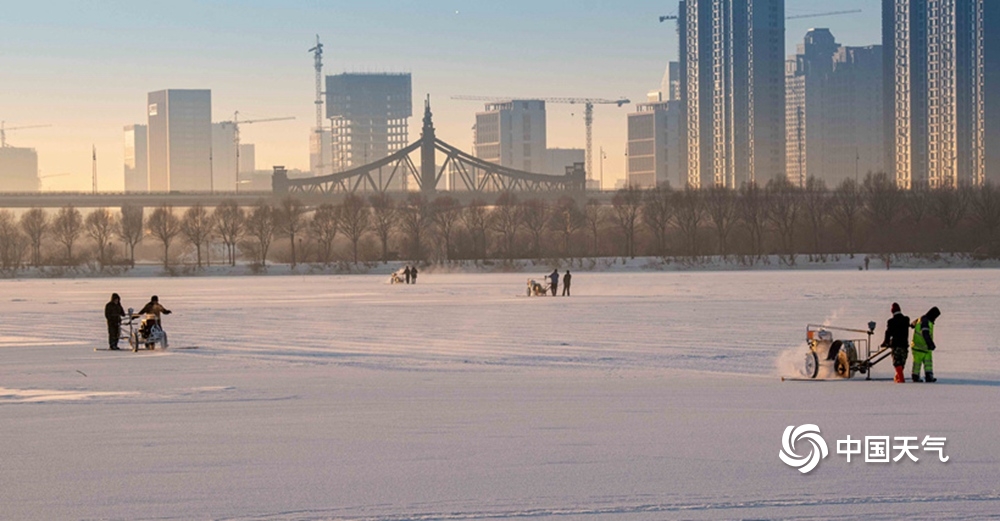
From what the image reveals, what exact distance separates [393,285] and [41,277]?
38.3m

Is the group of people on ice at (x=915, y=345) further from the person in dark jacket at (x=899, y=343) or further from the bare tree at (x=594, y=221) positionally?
the bare tree at (x=594, y=221)

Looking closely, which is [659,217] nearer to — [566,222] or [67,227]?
[566,222]

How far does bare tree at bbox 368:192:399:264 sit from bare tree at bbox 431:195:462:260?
358cm

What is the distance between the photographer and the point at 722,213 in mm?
101562

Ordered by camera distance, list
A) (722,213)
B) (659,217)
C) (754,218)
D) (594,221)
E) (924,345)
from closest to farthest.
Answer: (924,345) < (754,218) < (722,213) < (659,217) < (594,221)

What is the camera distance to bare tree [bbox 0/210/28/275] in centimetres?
9469

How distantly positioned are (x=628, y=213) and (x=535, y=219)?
767 centimetres

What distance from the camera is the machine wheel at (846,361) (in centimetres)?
1706

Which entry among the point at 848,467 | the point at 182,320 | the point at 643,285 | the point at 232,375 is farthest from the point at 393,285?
the point at 848,467

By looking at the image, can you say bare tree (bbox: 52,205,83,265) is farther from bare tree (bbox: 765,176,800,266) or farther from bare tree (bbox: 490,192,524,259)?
bare tree (bbox: 765,176,800,266)

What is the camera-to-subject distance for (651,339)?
2431cm

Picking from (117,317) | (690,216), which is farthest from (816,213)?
(117,317)

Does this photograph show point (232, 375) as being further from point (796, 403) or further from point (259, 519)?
point (259, 519)

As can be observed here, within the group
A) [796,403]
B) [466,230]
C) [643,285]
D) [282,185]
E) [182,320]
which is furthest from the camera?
[282,185]
